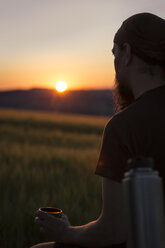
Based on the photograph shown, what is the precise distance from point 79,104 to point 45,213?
77282 mm

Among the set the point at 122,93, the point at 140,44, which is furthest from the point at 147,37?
the point at 122,93

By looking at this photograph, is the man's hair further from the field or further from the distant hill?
the distant hill

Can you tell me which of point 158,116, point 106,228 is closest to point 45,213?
point 106,228

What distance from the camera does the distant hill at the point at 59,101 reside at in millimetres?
74938

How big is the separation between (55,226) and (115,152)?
434 millimetres

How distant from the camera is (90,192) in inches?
157

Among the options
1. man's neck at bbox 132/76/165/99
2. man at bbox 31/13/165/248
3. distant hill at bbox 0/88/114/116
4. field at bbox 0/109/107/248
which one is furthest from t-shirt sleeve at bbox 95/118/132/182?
distant hill at bbox 0/88/114/116

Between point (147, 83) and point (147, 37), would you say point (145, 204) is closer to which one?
point (147, 83)

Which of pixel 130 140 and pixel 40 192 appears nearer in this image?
pixel 130 140

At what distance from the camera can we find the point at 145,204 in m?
0.96

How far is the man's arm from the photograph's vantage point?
128 centimetres

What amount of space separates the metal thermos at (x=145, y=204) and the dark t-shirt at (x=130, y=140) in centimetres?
30

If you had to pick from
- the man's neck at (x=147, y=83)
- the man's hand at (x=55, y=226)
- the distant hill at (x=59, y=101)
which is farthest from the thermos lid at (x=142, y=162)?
the distant hill at (x=59, y=101)

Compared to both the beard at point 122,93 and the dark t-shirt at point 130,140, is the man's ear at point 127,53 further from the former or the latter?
the dark t-shirt at point 130,140
